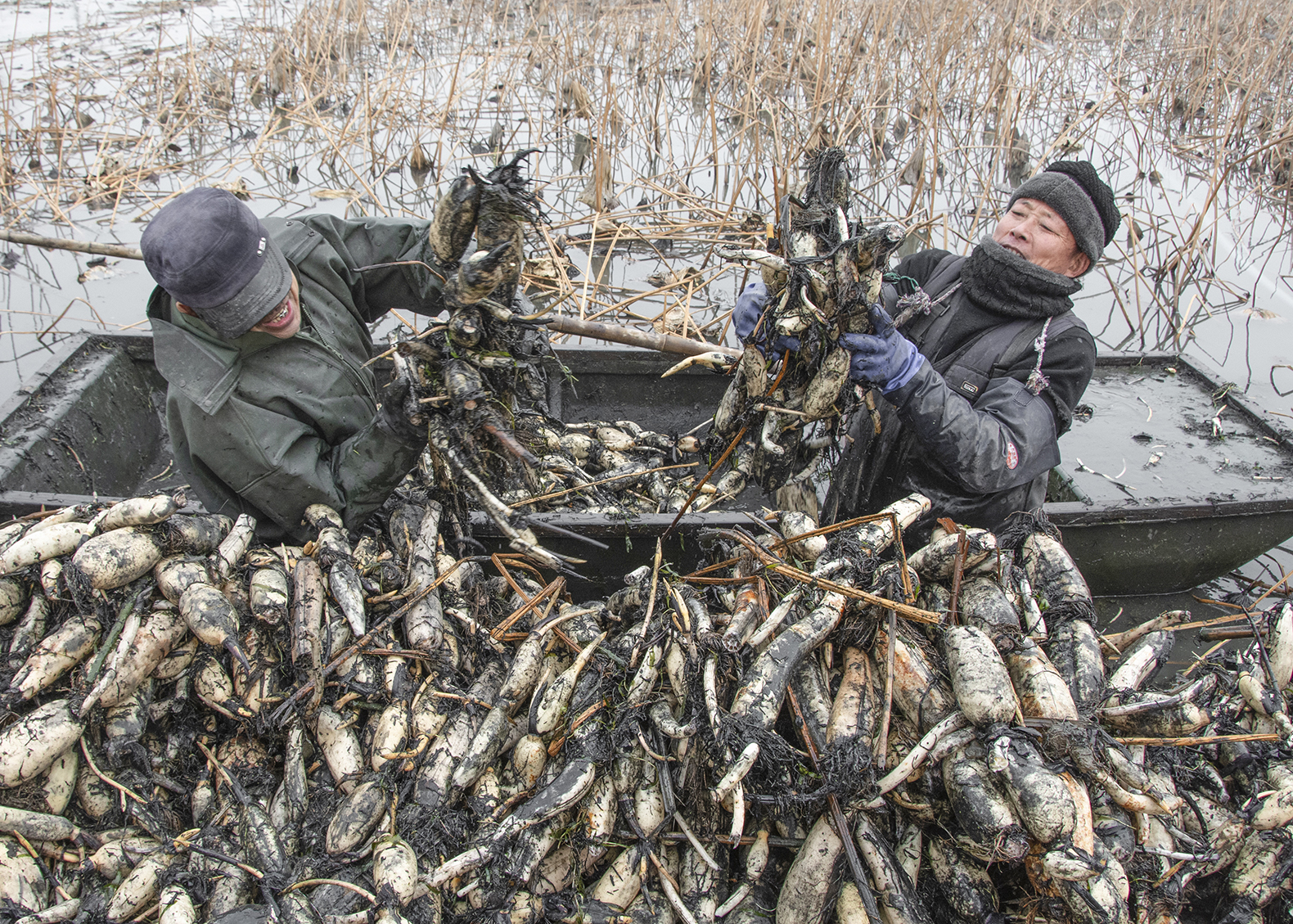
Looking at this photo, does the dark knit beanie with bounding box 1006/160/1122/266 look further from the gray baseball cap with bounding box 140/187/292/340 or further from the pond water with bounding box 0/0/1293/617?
the gray baseball cap with bounding box 140/187/292/340

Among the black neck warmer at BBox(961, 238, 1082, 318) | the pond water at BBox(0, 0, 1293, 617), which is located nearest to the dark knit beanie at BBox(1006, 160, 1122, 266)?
the black neck warmer at BBox(961, 238, 1082, 318)

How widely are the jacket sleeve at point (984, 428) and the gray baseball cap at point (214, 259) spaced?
6.77 feet

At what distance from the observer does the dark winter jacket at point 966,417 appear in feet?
8.17

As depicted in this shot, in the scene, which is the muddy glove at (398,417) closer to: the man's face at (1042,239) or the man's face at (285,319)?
the man's face at (285,319)

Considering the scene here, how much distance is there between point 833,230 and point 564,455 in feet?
4.48

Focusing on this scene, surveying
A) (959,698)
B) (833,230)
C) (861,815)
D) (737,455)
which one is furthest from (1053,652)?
(833,230)

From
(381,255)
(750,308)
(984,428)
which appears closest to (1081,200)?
(984,428)

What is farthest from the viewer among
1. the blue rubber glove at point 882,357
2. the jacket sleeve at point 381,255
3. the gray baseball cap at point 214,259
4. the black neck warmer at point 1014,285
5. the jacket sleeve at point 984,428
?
the jacket sleeve at point 381,255

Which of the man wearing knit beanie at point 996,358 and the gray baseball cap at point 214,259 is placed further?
the man wearing knit beanie at point 996,358

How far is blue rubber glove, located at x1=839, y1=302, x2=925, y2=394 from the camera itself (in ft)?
7.54

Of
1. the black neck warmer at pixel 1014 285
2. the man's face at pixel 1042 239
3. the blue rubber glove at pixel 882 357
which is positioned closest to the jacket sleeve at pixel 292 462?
the blue rubber glove at pixel 882 357

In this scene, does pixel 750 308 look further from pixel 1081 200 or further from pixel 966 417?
pixel 1081 200

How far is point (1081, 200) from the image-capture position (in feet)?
8.62

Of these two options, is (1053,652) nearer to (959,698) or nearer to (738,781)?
(959,698)
